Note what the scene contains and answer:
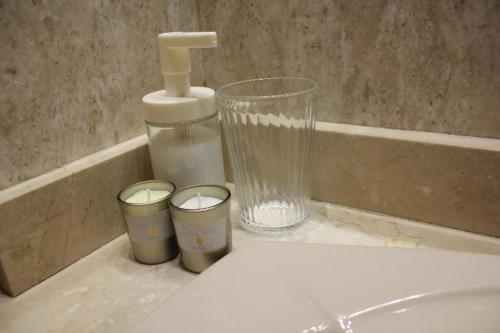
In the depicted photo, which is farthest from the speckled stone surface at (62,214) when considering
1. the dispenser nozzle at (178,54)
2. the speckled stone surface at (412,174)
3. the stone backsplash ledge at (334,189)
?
the speckled stone surface at (412,174)

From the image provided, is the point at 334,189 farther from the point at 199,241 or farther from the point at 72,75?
the point at 72,75

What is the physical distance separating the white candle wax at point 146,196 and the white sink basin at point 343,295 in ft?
0.42

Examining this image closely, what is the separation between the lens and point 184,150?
534 millimetres

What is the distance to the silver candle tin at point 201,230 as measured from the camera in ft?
1.49

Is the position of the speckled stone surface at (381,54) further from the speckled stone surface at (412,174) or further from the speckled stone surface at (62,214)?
the speckled stone surface at (62,214)

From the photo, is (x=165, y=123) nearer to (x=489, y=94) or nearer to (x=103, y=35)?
(x=103, y=35)

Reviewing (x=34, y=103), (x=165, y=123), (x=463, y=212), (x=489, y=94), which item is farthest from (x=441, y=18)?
(x=34, y=103)

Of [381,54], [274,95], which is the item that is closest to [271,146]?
[274,95]

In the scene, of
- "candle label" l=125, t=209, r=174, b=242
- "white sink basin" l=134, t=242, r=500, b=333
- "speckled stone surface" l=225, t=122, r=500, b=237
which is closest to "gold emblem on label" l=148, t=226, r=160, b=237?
"candle label" l=125, t=209, r=174, b=242

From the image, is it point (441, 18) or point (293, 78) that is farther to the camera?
point (293, 78)

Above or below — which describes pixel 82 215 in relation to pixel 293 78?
below

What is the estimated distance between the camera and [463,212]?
497 millimetres

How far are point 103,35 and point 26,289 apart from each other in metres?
0.29

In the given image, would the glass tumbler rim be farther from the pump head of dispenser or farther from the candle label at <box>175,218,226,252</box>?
the candle label at <box>175,218,226,252</box>
